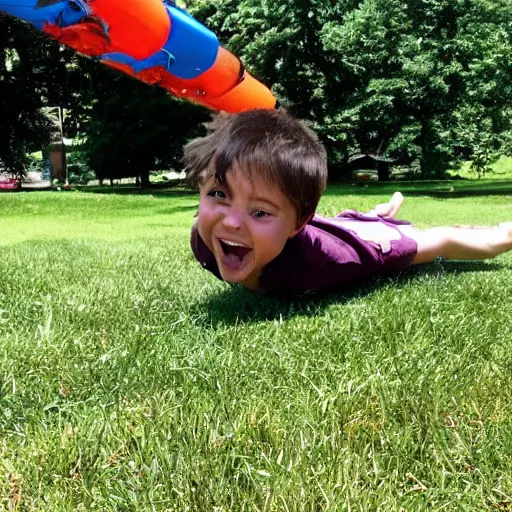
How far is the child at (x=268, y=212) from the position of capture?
2172 millimetres

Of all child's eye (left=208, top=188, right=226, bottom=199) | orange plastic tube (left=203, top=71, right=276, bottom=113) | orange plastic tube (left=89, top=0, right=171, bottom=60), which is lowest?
child's eye (left=208, top=188, right=226, bottom=199)

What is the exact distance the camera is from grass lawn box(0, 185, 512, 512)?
3.55 ft

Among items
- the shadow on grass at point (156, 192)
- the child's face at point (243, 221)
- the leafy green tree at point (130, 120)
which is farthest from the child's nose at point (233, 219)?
the leafy green tree at point (130, 120)

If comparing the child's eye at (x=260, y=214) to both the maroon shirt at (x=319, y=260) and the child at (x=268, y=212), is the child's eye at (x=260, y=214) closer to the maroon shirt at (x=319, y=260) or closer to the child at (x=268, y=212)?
the child at (x=268, y=212)

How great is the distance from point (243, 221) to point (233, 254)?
191 millimetres

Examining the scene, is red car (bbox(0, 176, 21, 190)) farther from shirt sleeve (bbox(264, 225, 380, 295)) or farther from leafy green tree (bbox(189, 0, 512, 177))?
shirt sleeve (bbox(264, 225, 380, 295))

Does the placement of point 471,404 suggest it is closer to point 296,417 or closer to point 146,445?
point 296,417

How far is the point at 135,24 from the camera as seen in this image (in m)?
4.82

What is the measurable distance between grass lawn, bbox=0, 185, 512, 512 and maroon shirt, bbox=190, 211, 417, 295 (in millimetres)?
89

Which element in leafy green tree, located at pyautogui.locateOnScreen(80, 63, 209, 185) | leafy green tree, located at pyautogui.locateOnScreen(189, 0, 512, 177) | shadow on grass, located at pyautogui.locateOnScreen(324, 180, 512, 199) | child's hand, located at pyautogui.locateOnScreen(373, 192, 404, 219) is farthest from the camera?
leafy green tree, located at pyautogui.locateOnScreen(80, 63, 209, 185)

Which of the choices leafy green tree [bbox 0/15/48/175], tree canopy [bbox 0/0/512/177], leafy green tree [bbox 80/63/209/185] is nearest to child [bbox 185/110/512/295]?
tree canopy [bbox 0/0/512/177]

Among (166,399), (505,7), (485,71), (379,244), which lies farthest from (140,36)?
(505,7)

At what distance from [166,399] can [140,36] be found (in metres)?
4.11

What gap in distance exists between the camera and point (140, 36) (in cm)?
492
